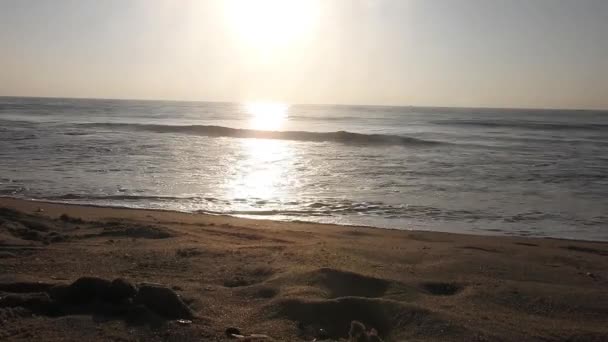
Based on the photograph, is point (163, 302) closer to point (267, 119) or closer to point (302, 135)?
point (302, 135)

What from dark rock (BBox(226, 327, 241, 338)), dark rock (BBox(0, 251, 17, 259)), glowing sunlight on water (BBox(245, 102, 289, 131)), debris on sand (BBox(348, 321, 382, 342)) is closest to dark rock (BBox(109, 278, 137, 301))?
dark rock (BBox(226, 327, 241, 338))

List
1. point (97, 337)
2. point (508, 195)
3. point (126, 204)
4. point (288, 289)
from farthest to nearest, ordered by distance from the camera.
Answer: point (508, 195)
point (126, 204)
point (288, 289)
point (97, 337)

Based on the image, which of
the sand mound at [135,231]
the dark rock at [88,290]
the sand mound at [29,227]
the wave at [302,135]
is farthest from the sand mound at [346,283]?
the wave at [302,135]

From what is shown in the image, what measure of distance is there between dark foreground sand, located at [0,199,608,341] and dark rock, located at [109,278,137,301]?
85mm

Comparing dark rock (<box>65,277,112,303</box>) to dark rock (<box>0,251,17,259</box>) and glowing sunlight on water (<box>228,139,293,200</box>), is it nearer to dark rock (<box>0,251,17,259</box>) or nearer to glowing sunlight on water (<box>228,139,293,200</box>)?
dark rock (<box>0,251,17,259</box>)

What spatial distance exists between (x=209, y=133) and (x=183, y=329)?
28650 mm

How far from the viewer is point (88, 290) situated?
3152mm

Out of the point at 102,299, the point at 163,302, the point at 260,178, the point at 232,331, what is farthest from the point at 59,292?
the point at 260,178

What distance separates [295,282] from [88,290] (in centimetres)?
135

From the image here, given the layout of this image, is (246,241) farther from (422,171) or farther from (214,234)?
(422,171)

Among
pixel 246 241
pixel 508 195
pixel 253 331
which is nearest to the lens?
pixel 253 331

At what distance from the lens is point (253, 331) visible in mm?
2879

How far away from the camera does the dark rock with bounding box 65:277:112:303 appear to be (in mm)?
3111

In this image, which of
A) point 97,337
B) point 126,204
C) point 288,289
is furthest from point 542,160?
point 97,337
